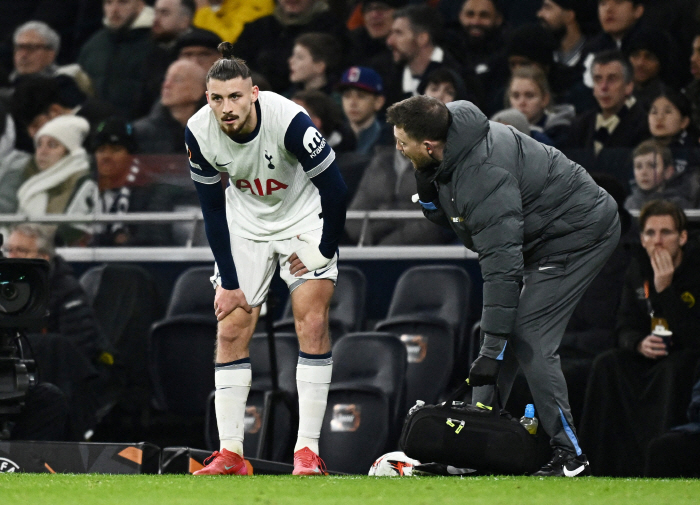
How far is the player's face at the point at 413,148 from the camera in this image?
4.96 m

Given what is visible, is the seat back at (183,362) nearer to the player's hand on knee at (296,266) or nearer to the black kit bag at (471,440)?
the player's hand on knee at (296,266)

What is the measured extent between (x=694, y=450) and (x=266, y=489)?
281 cm

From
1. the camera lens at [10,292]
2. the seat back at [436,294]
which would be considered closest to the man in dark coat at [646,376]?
the seat back at [436,294]

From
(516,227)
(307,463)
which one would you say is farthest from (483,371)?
(307,463)

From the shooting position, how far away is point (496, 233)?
4.89 meters

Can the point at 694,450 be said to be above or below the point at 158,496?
below

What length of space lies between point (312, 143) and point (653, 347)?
100 inches

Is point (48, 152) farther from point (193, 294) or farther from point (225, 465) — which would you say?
point (225, 465)

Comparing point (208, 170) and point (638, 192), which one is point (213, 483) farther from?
point (638, 192)

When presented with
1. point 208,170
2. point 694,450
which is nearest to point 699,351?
point 694,450

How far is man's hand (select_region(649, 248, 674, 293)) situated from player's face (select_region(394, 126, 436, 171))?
91.9 inches

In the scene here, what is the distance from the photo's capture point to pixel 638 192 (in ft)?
24.4

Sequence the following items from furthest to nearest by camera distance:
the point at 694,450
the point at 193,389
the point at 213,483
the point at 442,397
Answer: the point at 193,389 → the point at 442,397 → the point at 694,450 → the point at 213,483

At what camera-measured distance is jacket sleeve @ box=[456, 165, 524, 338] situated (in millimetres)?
4898
